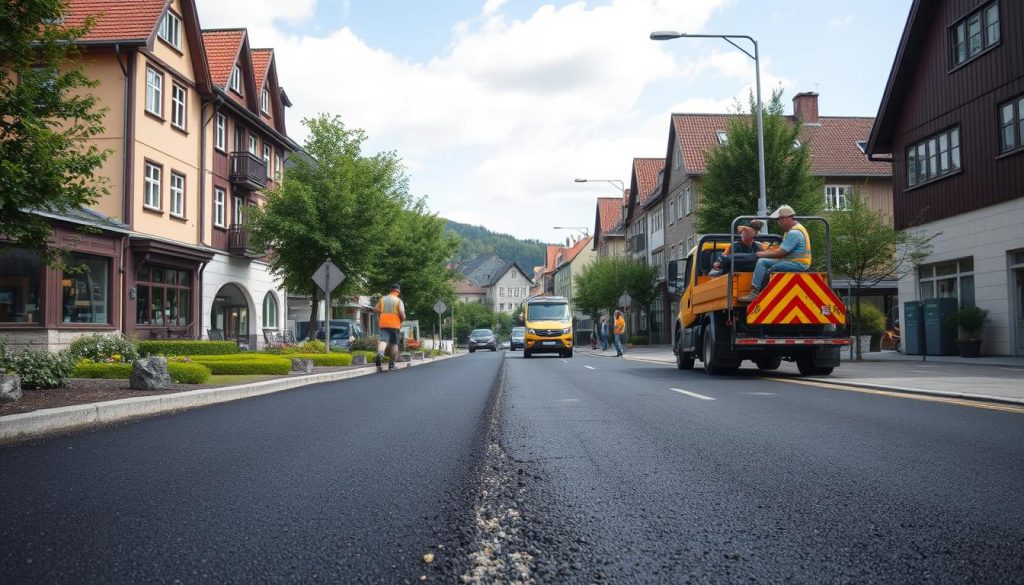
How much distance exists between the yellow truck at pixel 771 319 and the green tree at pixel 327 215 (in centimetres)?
1370

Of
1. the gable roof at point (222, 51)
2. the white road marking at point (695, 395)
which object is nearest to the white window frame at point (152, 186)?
the gable roof at point (222, 51)

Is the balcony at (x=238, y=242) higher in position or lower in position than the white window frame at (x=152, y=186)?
lower

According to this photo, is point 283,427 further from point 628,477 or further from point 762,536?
point 762,536

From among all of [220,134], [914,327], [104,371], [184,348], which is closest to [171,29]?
[220,134]

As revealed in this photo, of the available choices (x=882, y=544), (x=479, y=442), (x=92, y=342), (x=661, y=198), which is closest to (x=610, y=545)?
(x=882, y=544)

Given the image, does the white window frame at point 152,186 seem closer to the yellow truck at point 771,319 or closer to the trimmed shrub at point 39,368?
the trimmed shrub at point 39,368

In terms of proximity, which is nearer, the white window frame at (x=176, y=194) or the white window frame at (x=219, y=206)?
the white window frame at (x=176, y=194)

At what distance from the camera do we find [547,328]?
31.9 metres

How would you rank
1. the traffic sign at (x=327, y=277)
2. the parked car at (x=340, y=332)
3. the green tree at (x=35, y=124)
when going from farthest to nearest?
the parked car at (x=340, y=332), the traffic sign at (x=327, y=277), the green tree at (x=35, y=124)

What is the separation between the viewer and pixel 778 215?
12312 millimetres

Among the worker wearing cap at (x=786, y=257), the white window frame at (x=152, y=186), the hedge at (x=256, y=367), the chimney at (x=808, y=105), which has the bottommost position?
the hedge at (x=256, y=367)

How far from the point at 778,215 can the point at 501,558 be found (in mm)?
10726

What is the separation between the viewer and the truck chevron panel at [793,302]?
12219 mm

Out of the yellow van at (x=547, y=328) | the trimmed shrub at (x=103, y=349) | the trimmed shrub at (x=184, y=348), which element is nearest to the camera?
the trimmed shrub at (x=103, y=349)
